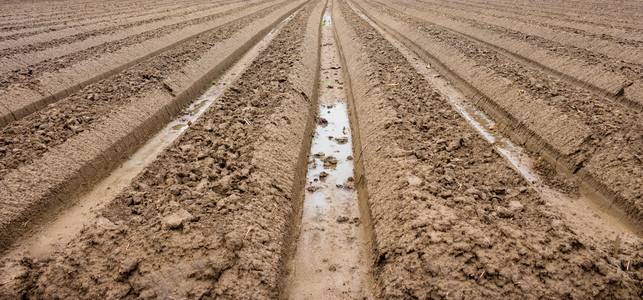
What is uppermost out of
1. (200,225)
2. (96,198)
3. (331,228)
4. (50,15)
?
(50,15)

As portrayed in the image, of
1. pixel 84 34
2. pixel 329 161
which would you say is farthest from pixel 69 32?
pixel 329 161

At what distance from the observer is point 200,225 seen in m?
3.07

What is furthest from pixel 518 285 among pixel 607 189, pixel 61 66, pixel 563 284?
pixel 61 66

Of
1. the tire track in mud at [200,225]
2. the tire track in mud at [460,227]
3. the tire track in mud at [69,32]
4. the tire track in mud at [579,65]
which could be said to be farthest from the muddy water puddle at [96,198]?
the tire track in mud at [579,65]

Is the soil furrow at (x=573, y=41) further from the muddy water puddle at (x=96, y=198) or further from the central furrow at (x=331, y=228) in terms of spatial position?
the muddy water puddle at (x=96, y=198)

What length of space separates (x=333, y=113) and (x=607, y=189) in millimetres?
4471

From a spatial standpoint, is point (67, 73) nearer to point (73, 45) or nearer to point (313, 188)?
point (73, 45)

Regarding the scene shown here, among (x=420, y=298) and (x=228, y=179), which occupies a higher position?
(x=228, y=179)

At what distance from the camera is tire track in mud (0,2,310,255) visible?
383 cm

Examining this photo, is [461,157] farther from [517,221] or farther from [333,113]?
[333,113]

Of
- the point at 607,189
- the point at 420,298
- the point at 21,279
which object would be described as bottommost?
the point at 607,189

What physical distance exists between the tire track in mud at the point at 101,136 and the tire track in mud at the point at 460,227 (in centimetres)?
392

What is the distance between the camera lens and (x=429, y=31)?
11.5 metres

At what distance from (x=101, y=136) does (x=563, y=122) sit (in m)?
7.48
